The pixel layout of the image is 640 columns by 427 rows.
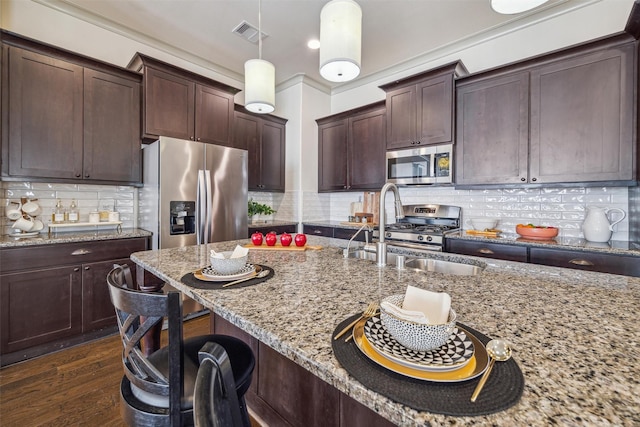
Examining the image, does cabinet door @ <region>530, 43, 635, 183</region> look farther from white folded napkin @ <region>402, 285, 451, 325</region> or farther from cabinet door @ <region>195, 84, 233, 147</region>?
cabinet door @ <region>195, 84, 233, 147</region>

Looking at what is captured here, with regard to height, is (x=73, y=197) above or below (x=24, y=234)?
above

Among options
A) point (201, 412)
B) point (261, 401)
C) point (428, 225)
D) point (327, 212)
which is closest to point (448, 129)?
point (428, 225)

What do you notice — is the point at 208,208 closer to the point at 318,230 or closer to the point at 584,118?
the point at 318,230

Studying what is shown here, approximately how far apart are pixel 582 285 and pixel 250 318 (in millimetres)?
1235

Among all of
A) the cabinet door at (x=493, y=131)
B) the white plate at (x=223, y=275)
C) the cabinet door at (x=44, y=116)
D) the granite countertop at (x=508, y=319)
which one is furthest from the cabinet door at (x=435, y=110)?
the cabinet door at (x=44, y=116)

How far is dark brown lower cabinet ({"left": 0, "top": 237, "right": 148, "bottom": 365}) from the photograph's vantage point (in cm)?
209

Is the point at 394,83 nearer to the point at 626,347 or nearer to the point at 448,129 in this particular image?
the point at 448,129

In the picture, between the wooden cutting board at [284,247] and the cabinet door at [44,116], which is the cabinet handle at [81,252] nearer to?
the cabinet door at [44,116]

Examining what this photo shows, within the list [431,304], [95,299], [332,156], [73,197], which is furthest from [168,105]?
[431,304]

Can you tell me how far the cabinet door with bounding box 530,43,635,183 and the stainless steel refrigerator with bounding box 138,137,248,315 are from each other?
302 cm

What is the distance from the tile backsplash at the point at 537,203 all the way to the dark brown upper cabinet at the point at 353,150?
2.16 ft

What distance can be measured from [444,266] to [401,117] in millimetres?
2354

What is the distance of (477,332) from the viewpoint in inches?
26.3

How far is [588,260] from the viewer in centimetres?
209
